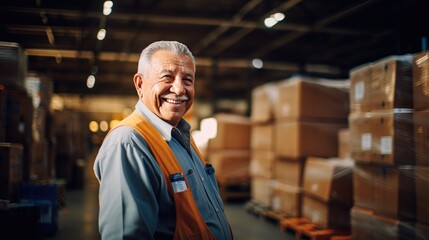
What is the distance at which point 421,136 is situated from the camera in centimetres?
346

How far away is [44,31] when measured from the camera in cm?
987

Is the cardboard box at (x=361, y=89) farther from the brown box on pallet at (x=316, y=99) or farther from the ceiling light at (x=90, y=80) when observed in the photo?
the ceiling light at (x=90, y=80)

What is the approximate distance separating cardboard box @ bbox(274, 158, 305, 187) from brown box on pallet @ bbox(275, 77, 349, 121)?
2.53 ft

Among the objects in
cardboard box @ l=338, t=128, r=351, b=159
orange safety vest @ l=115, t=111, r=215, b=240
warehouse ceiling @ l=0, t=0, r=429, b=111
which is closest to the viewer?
orange safety vest @ l=115, t=111, r=215, b=240

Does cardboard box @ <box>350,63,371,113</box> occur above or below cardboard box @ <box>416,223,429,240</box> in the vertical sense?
above

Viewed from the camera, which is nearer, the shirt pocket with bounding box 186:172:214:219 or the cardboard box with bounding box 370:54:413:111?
the shirt pocket with bounding box 186:172:214:219

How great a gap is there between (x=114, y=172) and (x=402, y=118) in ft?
10.2

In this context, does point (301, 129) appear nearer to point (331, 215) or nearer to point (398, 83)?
point (331, 215)

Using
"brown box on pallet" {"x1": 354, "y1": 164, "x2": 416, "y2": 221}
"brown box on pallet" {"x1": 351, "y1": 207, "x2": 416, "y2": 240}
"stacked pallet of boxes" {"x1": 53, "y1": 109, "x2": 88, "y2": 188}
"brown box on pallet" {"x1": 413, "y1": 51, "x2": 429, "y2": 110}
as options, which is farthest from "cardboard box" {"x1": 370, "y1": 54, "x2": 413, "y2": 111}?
"stacked pallet of boxes" {"x1": 53, "y1": 109, "x2": 88, "y2": 188}

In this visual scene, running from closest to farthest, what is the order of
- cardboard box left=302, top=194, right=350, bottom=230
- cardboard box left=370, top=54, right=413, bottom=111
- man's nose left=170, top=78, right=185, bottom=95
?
man's nose left=170, top=78, right=185, bottom=95 < cardboard box left=370, top=54, right=413, bottom=111 < cardboard box left=302, top=194, right=350, bottom=230

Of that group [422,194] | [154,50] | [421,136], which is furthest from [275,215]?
[154,50]

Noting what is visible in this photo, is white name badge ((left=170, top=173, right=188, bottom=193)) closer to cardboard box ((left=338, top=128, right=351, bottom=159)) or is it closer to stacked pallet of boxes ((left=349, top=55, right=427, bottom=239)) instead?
stacked pallet of boxes ((left=349, top=55, right=427, bottom=239))

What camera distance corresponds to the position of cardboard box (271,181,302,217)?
6004 mm

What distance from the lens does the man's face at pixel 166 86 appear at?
6.10 ft
